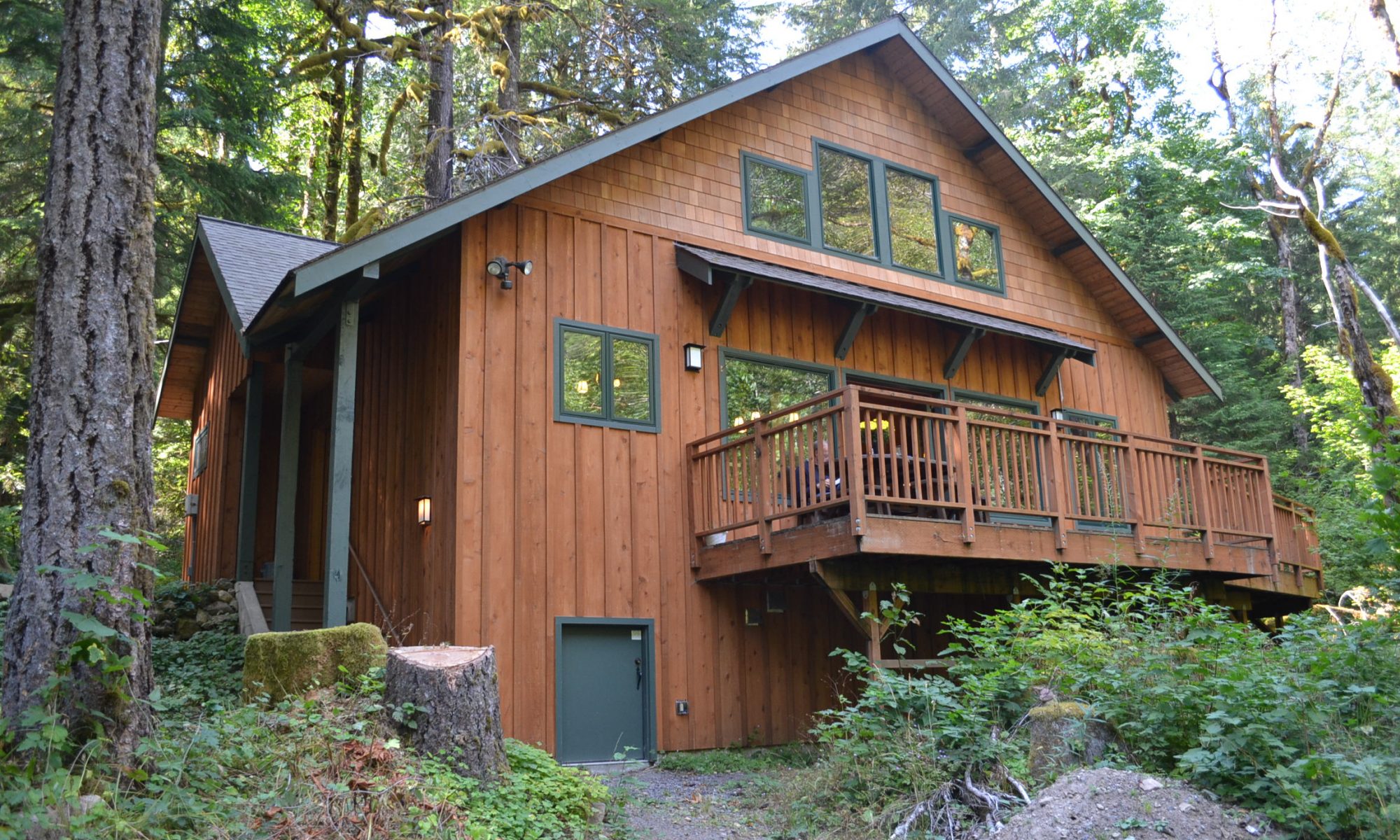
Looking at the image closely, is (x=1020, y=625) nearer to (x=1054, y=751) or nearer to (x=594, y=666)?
(x=1054, y=751)

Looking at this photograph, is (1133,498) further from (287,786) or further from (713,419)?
(287,786)

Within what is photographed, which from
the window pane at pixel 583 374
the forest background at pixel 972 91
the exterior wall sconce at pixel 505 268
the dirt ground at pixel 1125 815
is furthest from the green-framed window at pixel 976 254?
the dirt ground at pixel 1125 815

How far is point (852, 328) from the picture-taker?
39.6ft

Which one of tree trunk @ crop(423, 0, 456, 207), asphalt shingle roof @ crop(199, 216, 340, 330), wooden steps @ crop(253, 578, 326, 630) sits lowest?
wooden steps @ crop(253, 578, 326, 630)

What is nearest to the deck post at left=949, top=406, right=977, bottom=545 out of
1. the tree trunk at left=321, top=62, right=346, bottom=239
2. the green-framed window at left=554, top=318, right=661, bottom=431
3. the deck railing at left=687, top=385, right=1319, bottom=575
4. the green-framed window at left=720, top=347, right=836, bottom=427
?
the deck railing at left=687, top=385, right=1319, bottom=575

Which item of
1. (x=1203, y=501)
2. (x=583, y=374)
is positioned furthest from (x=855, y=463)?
(x=1203, y=501)

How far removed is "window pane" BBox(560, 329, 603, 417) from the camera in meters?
10.4

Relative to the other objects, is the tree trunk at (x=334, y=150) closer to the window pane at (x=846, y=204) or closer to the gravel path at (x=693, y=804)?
the window pane at (x=846, y=204)

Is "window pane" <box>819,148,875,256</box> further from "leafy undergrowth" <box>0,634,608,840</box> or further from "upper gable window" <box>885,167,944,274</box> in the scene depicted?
"leafy undergrowth" <box>0,634,608,840</box>

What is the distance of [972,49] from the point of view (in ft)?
99.7

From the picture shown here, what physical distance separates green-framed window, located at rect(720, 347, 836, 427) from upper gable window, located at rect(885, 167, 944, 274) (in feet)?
6.93

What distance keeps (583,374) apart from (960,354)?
4886mm

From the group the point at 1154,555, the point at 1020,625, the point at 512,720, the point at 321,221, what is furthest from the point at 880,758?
the point at 321,221

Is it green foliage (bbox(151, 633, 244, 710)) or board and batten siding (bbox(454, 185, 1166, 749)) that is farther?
board and batten siding (bbox(454, 185, 1166, 749))
